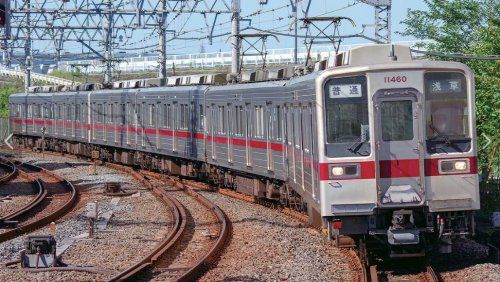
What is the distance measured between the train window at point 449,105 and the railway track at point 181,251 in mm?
3283

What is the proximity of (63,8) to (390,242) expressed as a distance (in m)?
25.3

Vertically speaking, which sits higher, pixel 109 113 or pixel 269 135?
pixel 109 113

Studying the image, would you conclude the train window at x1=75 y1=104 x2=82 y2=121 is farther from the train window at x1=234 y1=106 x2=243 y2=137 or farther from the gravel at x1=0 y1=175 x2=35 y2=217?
the train window at x1=234 y1=106 x2=243 y2=137

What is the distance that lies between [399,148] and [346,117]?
0.69 m

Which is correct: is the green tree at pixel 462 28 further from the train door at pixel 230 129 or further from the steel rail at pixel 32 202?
the steel rail at pixel 32 202

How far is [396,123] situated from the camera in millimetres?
11031

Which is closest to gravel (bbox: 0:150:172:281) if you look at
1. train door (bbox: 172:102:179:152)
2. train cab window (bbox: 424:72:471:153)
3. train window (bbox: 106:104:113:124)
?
train door (bbox: 172:102:179:152)

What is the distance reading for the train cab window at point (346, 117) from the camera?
1103 cm

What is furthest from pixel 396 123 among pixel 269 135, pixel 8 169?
pixel 8 169

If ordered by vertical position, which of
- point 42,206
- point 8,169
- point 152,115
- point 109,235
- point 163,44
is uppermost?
point 163,44

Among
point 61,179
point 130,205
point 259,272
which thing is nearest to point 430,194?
point 259,272

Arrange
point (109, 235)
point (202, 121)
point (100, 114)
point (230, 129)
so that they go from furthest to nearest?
point (100, 114)
point (202, 121)
point (230, 129)
point (109, 235)

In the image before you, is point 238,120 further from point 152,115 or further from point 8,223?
point 152,115

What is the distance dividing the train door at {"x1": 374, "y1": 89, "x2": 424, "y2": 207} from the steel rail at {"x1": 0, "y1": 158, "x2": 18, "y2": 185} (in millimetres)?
16757
